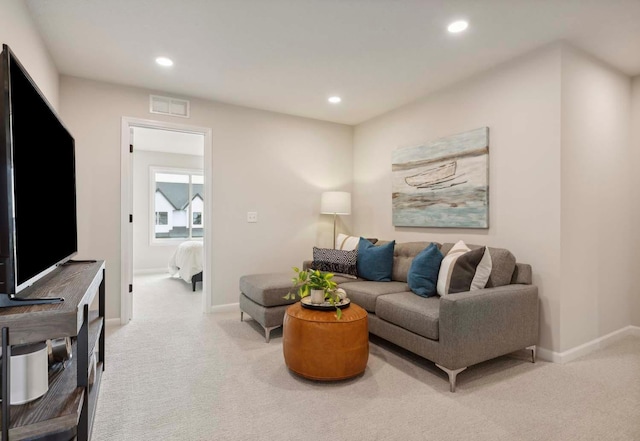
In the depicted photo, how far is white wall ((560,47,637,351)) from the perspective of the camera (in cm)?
265

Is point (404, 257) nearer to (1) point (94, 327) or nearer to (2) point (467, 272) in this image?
(2) point (467, 272)

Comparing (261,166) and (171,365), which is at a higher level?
(261,166)

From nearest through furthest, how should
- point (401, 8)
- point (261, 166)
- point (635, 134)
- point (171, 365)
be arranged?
point (401, 8) → point (171, 365) → point (635, 134) → point (261, 166)

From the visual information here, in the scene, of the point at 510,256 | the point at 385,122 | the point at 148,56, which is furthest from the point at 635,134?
the point at 148,56

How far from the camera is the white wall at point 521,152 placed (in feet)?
8.63

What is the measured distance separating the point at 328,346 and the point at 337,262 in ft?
4.80

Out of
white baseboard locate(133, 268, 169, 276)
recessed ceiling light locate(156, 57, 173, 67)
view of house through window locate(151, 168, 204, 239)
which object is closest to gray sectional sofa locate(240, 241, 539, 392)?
recessed ceiling light locate(156, 57, 173, 67)

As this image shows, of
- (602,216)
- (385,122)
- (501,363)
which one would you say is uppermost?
(385,122)

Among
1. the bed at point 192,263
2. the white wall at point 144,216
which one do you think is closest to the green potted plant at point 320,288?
the bed at point 192,263

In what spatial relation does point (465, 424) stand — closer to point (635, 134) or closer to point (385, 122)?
point (635, 134)

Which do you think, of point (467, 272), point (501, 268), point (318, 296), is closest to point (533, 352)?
point (501, 268)

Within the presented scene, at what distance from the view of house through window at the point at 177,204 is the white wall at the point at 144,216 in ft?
0.59

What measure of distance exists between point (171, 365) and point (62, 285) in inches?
48.5

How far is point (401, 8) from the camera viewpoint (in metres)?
2.23
